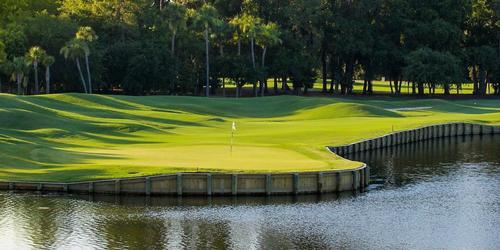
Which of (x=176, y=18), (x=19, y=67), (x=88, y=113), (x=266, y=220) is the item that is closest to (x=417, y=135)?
(x=88, y=113)

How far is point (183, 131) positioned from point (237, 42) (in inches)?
2849

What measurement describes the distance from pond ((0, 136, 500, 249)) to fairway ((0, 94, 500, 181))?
382 cm

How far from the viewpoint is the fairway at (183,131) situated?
62.9 meters

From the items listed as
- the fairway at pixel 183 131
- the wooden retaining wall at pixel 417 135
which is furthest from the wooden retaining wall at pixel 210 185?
the wooden retaining wall at pixel 417 135

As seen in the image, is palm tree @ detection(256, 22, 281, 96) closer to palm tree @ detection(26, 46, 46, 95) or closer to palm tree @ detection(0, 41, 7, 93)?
palm tree @ detection(26, 46, 46, 95)

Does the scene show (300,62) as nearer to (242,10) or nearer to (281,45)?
(281,45)

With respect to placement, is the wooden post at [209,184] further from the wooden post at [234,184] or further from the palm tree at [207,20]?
the palm tree at [207,20]

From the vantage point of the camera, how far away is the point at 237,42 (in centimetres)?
16262

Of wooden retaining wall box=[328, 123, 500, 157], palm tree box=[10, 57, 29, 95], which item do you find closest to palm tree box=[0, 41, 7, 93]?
palm tree box=[10, 57, 29, 95]

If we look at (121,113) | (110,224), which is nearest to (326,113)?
(121,113)

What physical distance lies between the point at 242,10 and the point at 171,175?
113 meters

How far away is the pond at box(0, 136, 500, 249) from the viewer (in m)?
46.8

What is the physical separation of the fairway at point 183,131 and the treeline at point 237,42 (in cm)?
1966

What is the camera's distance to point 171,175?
58.6 meters
